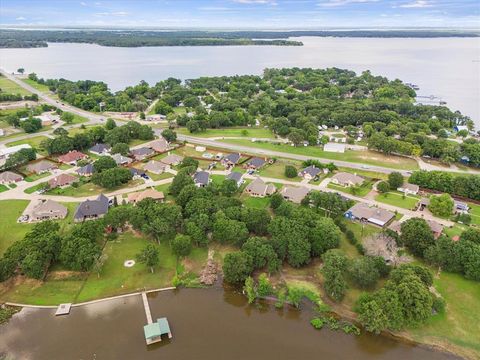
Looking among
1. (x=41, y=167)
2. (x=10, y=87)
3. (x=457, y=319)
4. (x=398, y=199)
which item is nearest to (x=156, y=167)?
(x=41, y=167)

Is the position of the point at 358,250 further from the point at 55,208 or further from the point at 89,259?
the point at 55,208

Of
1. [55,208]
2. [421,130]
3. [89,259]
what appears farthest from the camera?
[421,130]

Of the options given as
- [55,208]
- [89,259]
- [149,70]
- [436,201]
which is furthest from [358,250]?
[149,70]

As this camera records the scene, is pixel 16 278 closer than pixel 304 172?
Yes

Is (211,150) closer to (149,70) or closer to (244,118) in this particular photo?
(244,118)

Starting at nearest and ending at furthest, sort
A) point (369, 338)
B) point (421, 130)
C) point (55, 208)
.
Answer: point (369, 338)
point (55, 208)
point (421, 130)

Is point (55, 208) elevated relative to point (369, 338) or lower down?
elevated
